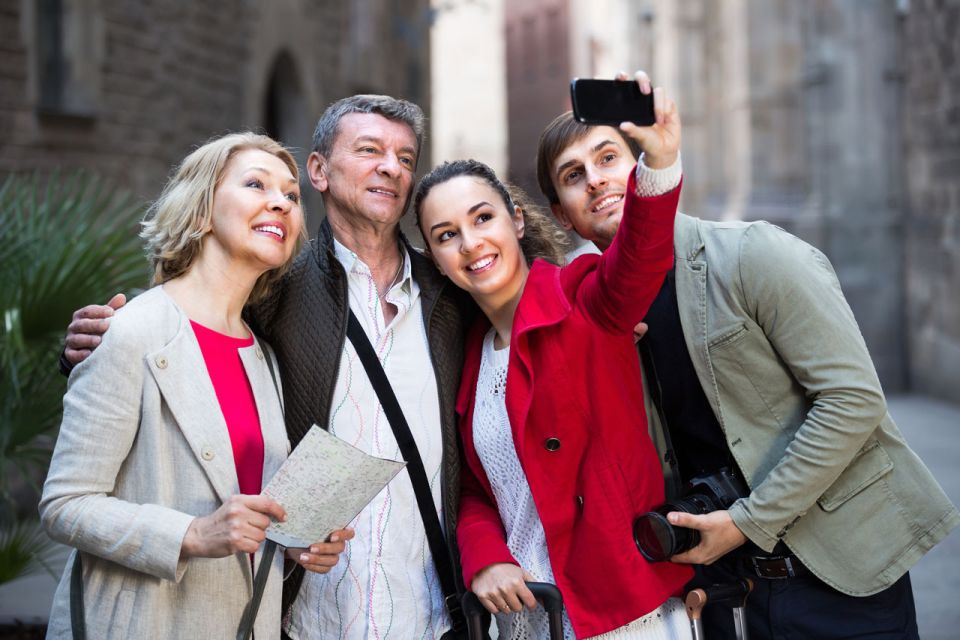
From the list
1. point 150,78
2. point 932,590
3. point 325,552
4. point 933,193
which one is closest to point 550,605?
point 325,552

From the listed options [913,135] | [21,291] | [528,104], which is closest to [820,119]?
[913,135]

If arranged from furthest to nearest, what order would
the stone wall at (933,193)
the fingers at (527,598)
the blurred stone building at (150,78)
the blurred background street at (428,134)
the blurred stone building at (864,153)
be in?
the blurred stone building at (864,153), the stone wall at (933,193), the blurred stone building at (150,78), the blurred background street at (428,134), the fingers at (527,598)

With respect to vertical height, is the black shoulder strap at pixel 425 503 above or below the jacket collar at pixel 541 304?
below

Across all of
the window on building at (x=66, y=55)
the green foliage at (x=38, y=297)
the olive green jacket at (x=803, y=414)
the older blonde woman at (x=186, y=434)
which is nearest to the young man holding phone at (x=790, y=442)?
the olive green jacket at (x=803, y=414)

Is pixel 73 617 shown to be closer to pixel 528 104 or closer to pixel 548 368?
pixel 548 368

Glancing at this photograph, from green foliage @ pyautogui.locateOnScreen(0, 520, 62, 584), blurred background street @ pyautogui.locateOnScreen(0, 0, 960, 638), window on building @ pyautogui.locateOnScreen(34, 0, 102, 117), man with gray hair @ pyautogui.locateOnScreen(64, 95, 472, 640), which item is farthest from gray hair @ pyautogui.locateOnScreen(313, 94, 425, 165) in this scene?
window on building @ pyautogui.locateOnScreen(34, 0, 102, 117)

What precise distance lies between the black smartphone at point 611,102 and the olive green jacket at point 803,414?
17.7 inches

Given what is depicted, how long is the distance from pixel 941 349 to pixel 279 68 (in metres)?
7.90

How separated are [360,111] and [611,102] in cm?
105

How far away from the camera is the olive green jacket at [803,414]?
8.31 ft

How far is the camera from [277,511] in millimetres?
2277

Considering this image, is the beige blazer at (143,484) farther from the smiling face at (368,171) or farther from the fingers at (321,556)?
the smiling face at (368,171)

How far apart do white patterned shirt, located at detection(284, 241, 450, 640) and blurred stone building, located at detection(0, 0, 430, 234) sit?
3.94 meters

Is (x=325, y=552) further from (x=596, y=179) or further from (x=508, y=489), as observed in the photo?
(x=596, y=179)
